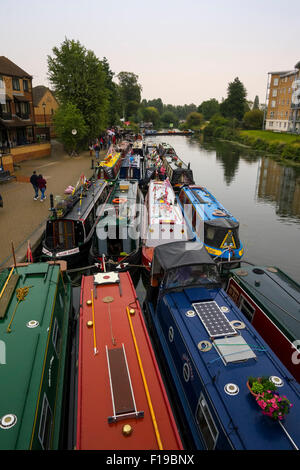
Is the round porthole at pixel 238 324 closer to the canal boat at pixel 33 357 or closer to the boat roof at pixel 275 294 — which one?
the boat roof at pixel 275 294

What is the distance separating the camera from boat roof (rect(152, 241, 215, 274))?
8.49 metres

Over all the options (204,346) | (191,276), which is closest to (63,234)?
(191,276)

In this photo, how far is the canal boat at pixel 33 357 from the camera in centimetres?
485

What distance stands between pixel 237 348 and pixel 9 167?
2534 cm

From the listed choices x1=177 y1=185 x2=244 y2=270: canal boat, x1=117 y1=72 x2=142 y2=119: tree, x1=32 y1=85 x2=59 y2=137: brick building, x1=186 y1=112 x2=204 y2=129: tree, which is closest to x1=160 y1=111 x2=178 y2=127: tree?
x1=186 y1=112 x2=204 y2=129: tree

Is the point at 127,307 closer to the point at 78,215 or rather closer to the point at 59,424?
the point at 59,424

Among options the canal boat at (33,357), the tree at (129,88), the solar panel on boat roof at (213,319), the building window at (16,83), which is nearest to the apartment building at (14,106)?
the building window at (16,83)

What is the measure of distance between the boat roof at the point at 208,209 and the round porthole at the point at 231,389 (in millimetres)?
8684

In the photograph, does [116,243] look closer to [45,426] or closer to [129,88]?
[45,426]

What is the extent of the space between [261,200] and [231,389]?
2555cm

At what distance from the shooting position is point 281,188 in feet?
106

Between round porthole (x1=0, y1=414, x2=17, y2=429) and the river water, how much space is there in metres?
13.8

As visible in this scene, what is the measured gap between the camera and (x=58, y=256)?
42.5 ft

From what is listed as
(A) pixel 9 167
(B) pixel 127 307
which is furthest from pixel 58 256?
(A) pixel 9 167
